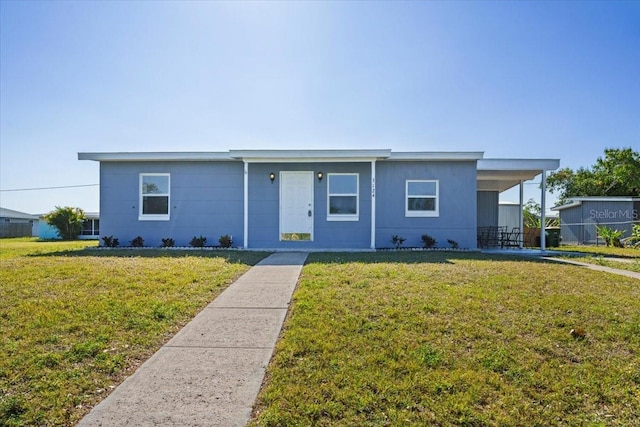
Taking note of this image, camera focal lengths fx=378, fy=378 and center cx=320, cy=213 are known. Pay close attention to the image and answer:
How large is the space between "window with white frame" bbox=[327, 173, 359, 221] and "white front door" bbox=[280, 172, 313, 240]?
601mm

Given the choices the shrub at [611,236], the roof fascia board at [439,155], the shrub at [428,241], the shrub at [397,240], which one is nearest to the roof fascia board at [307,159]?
the roof fascia board at [439,155]

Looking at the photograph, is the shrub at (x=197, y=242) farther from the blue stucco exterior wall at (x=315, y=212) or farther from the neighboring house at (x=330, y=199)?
the blue stucco exterior wall at (x=315, y=212)

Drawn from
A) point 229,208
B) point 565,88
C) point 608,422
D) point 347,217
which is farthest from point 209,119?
point 608,422

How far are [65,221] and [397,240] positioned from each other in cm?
1913

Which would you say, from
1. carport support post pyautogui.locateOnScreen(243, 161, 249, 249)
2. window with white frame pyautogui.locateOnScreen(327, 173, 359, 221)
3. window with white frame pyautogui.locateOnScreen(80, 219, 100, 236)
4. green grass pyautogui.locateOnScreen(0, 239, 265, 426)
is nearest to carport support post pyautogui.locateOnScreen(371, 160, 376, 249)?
window with white frame pyautogui.locateOnScreen(327, 173, 359, 221)

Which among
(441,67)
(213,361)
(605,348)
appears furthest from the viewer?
(441,67)

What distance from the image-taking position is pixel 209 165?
11.6 metres

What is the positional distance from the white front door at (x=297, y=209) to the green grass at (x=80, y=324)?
4.33 meters

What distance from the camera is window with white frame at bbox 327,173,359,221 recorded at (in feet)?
37.2

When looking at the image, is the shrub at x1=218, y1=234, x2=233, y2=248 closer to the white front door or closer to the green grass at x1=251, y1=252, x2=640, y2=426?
the white front door

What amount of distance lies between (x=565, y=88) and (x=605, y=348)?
1141cm

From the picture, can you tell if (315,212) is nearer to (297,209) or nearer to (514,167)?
(297,209)

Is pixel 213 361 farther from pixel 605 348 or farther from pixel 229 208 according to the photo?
pixel 229 208

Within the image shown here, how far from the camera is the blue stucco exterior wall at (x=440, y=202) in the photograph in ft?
37.1
